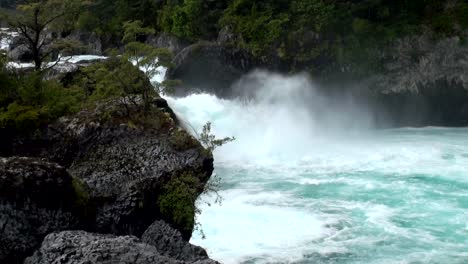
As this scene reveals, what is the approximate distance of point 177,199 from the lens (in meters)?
10.9

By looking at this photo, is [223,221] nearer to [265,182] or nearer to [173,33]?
[265,182]

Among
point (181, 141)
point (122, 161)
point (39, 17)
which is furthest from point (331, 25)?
point (122, 161)

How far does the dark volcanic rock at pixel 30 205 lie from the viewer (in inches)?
358

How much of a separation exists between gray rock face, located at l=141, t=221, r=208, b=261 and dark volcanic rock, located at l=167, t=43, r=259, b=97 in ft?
64.4

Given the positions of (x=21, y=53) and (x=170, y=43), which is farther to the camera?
(x=170, y=43)

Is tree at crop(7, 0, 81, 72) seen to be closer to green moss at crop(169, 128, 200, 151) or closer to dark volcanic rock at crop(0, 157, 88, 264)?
green moss at crop(169, 128, 200, 151)

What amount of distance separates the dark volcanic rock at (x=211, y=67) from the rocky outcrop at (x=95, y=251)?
21.5 m

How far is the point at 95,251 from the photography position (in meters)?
7.92

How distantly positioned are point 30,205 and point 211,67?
21536 mm

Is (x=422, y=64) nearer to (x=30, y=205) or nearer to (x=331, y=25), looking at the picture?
(x=331, y=25)

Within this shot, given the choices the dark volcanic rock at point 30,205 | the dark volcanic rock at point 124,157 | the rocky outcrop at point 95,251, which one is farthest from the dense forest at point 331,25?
the rocky outcrop at point 95,251

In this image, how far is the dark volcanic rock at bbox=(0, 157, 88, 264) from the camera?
9.10 meters

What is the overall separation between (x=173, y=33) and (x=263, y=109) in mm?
8835

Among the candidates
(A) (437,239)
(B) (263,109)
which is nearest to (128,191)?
(A) (437,239)
